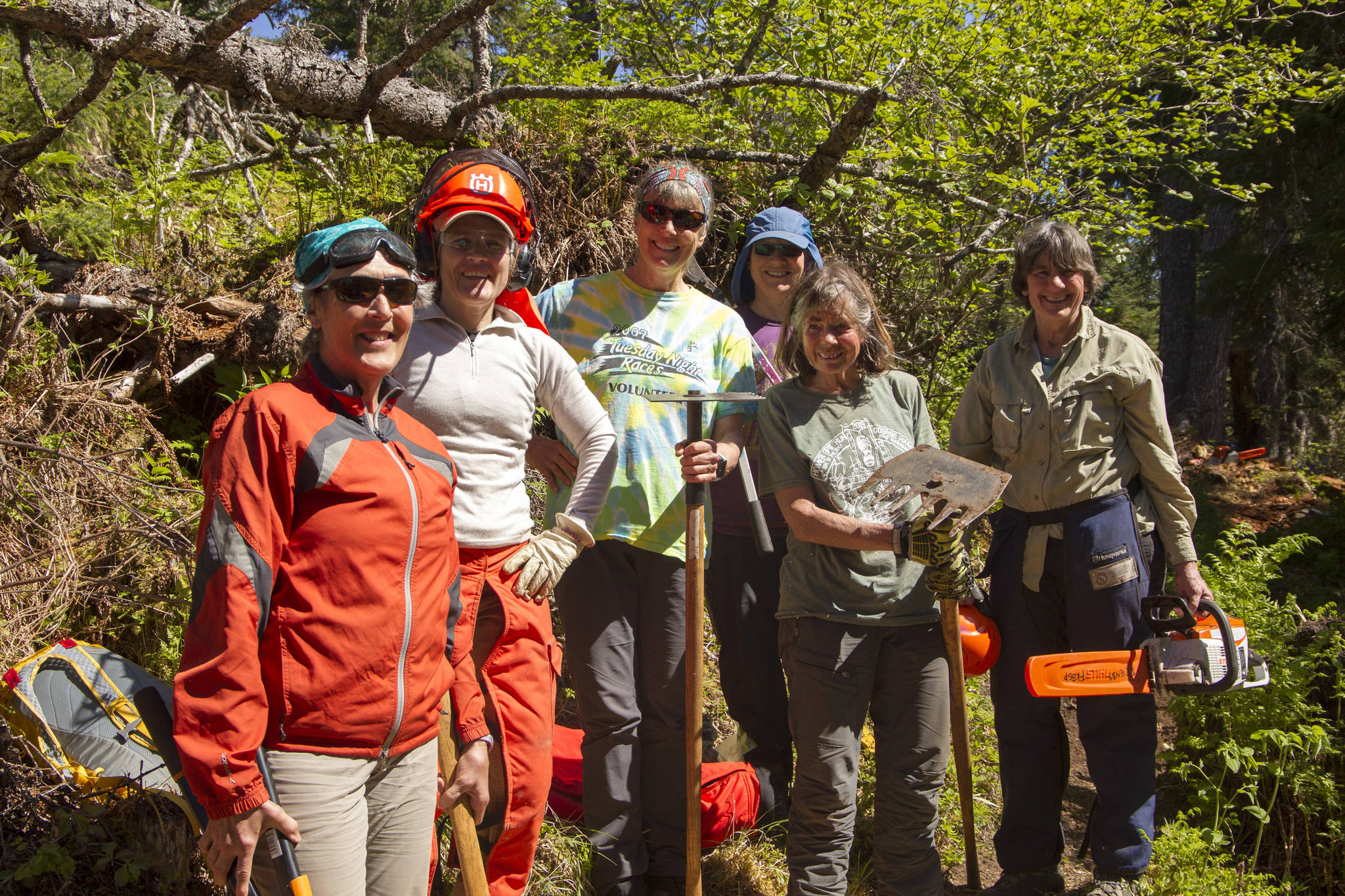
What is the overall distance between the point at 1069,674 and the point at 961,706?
364 mm

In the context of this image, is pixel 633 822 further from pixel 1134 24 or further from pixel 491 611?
pixel 1134 24

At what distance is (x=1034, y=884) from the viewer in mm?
3225

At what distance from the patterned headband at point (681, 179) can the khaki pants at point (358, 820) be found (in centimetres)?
200

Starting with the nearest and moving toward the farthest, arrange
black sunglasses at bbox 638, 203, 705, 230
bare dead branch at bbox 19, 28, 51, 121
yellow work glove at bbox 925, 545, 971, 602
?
yellow work glove at bbox 925, 545, 971, 602 < black sunglasses at bbox 638, 203, 705, 230 < bare dead branch at bbox 19, 28, 51, 121

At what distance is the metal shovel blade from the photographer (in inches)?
104

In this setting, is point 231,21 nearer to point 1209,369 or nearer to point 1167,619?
point 1167,619

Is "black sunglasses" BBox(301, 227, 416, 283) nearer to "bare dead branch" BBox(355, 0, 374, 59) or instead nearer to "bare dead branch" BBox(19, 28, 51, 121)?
"bare dead branch" BBox(19, 28, 51, 121)

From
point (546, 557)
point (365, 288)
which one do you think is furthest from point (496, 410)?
point (365, 288)

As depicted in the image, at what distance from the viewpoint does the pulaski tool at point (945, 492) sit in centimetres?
264

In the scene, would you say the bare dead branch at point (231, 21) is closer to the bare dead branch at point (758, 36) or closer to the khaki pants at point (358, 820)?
the bare dead branch at point (758, 36)

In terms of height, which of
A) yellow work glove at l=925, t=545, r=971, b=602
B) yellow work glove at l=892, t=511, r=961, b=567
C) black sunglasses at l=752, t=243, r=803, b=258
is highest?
black sunglasses at l=752, t=243, r=803, b=258

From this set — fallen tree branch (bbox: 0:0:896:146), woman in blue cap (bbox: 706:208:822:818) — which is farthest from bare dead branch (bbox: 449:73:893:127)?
woman in blue cap (bbox: 706:208:822:818)

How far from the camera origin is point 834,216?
229 inches

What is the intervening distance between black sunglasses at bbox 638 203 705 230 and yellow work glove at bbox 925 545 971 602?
1.44m
